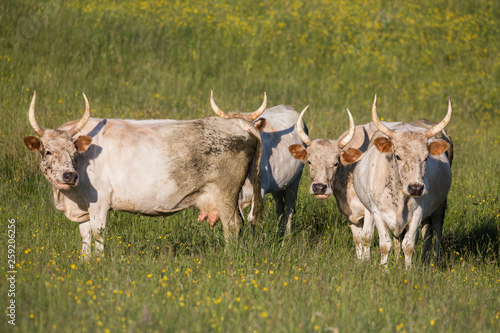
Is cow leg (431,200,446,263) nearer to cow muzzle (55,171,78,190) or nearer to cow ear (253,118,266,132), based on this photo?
cow ear (253,118,266,132)

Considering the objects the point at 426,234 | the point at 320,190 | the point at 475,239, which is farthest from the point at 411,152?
the point at 475,239

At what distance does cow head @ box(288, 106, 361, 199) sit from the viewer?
320 inches

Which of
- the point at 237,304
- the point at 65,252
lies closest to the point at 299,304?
the point at 237,304

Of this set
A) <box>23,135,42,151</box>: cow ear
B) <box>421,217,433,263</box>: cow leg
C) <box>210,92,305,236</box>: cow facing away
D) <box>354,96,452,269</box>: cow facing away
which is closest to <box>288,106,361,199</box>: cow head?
<box>354,96,452,269</box>: cow facing away

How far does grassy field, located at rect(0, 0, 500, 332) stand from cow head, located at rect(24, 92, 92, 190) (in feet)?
2.64

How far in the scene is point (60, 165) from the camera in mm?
6891

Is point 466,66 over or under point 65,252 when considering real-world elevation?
over

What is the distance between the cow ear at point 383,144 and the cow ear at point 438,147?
453 mm

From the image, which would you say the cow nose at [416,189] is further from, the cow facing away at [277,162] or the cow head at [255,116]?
the cow head at [255,116]

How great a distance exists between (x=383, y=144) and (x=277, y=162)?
205cm

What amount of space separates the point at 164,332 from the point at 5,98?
28.7 feet

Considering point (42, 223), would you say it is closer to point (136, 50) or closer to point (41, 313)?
point (41, 313)

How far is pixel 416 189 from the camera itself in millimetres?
6930

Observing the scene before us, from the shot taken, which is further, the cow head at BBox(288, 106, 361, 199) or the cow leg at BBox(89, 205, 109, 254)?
the cow head at BBox(288, 106, 361, 199)
